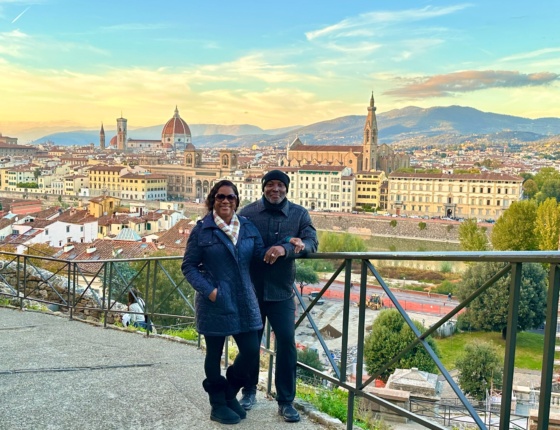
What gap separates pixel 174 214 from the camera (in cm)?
3080

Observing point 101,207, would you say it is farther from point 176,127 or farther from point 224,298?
point 176,127

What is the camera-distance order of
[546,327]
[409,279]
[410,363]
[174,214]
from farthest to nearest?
[174,214], [409,279], [410,363], [546,327]

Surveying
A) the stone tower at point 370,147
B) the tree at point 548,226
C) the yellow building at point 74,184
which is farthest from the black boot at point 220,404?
the stone tower at point 370,147

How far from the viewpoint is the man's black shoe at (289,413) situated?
1.52 metres

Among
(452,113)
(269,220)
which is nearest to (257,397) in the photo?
(269,220)

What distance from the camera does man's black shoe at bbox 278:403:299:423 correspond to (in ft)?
4.98

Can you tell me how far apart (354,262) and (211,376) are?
0.49 metres

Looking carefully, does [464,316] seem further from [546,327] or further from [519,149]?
[519,149]

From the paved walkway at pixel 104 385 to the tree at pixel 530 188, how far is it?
41989 mm

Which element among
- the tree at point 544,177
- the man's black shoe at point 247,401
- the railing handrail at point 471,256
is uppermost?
the railing handrail at point 471,256

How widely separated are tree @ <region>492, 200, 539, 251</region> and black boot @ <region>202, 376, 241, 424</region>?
883 inches

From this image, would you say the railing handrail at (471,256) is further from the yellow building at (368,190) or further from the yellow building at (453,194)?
the yellow building at (368,190)

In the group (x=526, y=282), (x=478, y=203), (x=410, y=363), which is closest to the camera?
(x=526, y=282)

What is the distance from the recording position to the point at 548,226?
20.5 metres
